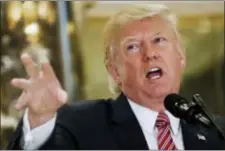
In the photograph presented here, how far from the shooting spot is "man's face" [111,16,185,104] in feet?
6.32

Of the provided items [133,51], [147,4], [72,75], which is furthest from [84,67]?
[147,4]

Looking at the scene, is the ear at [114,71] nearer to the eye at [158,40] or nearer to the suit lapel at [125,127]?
the suit lapel at [125,127]

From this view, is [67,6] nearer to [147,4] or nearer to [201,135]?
[147,4]

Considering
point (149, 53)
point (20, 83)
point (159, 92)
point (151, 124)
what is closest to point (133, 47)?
point (149, 53)

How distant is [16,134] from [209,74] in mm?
790

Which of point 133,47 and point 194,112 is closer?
point 194,112

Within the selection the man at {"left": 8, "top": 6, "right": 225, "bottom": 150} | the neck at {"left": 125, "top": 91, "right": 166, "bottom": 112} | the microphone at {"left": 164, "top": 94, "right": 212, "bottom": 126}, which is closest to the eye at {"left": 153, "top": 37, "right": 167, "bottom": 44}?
the man at {"left": 8, "top": 6, "right": 225, "bottom": 150}

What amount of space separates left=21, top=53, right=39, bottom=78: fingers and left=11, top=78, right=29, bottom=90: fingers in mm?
33

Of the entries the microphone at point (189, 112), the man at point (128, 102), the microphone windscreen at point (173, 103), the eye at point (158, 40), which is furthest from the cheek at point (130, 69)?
the microphone at point (189, 112)

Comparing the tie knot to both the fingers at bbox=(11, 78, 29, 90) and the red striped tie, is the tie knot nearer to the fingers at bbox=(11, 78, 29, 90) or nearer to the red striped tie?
the red striped tie

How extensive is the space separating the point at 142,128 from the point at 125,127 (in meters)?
0.06

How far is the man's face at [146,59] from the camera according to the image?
6.32 feet

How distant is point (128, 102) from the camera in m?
1.97

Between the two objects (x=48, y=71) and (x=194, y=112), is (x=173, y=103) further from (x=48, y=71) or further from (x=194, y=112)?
(x=48, y=71)
